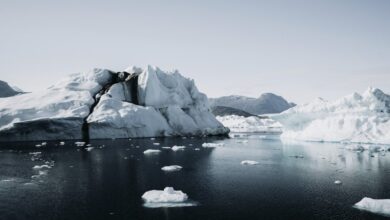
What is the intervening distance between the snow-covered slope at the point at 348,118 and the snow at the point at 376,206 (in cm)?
2584

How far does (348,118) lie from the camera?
38.8m

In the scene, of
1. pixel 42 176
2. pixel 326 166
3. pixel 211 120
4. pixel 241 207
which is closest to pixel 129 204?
pixel 241 207

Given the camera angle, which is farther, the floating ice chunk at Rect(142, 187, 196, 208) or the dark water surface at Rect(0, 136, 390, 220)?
the floating ice chunk at Rect(142, 187, 196, 208)

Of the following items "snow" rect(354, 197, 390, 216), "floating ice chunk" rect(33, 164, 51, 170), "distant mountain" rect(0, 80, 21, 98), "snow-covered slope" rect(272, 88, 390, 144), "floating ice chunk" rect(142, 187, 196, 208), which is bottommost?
"snow" rect(354, 197, 390, 216)

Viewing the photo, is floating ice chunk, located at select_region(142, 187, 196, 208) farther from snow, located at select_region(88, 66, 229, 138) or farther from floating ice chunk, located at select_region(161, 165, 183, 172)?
snow, located at select_region(88, 66, 229, 138)

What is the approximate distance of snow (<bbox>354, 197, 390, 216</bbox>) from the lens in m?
12.7

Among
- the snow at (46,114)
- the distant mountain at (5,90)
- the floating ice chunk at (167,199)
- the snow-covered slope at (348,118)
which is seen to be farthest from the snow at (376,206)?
the distant mountain at (5,90)

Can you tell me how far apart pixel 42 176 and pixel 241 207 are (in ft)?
39.2

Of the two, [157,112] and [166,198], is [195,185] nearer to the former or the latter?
[166,198]

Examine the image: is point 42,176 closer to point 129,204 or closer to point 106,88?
point 129,204

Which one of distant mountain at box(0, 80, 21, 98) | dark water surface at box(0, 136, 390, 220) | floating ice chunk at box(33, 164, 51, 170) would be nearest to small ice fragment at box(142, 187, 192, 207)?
dark water surface at box(0, 136, 390, 220)

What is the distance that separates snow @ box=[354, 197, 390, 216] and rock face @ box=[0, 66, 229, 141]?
3378 centimetres

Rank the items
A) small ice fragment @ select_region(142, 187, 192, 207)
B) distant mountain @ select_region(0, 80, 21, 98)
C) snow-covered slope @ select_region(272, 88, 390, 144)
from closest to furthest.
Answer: small ice fragment @ select_region(142, 187, 192, 207) < snow-covered slope @ select_region(272, 88, 390, 144) < distant mountain @ select_region(0, 80, 21, 98)

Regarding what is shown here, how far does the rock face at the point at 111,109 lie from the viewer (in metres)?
39.9
